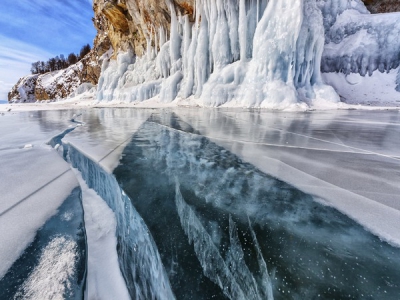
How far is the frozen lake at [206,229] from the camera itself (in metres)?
0.71

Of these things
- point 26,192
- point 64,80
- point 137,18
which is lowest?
point 26,192

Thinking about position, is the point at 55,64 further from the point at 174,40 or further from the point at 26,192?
the point at 26,192

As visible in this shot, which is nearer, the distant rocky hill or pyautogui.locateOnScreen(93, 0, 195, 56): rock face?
pyautogui.locateOnScreen(93, 0, 195, 56): rock face

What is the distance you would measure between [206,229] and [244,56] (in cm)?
989

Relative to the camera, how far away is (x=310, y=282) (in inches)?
26.5

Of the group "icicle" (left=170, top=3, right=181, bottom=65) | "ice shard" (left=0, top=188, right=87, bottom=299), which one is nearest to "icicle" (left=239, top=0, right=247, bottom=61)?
"icicle" (left=170, top=3, right=181, bottom=65)

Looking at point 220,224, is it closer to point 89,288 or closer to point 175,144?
point 89,288

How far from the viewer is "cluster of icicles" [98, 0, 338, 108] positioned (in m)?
7.89

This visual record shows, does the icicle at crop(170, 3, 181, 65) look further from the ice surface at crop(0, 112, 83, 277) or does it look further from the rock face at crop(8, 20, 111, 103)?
the rock face at crop(8, 20, 111, 103)

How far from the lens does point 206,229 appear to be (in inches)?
37.3

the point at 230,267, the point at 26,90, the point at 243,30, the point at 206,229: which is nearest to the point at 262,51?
the point at 243,30

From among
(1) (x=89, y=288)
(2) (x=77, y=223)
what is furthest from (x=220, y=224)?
(2) (x=77, y=223)

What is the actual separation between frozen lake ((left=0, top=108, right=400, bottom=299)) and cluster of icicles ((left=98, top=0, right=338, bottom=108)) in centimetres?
698

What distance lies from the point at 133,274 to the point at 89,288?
17 centimetres
